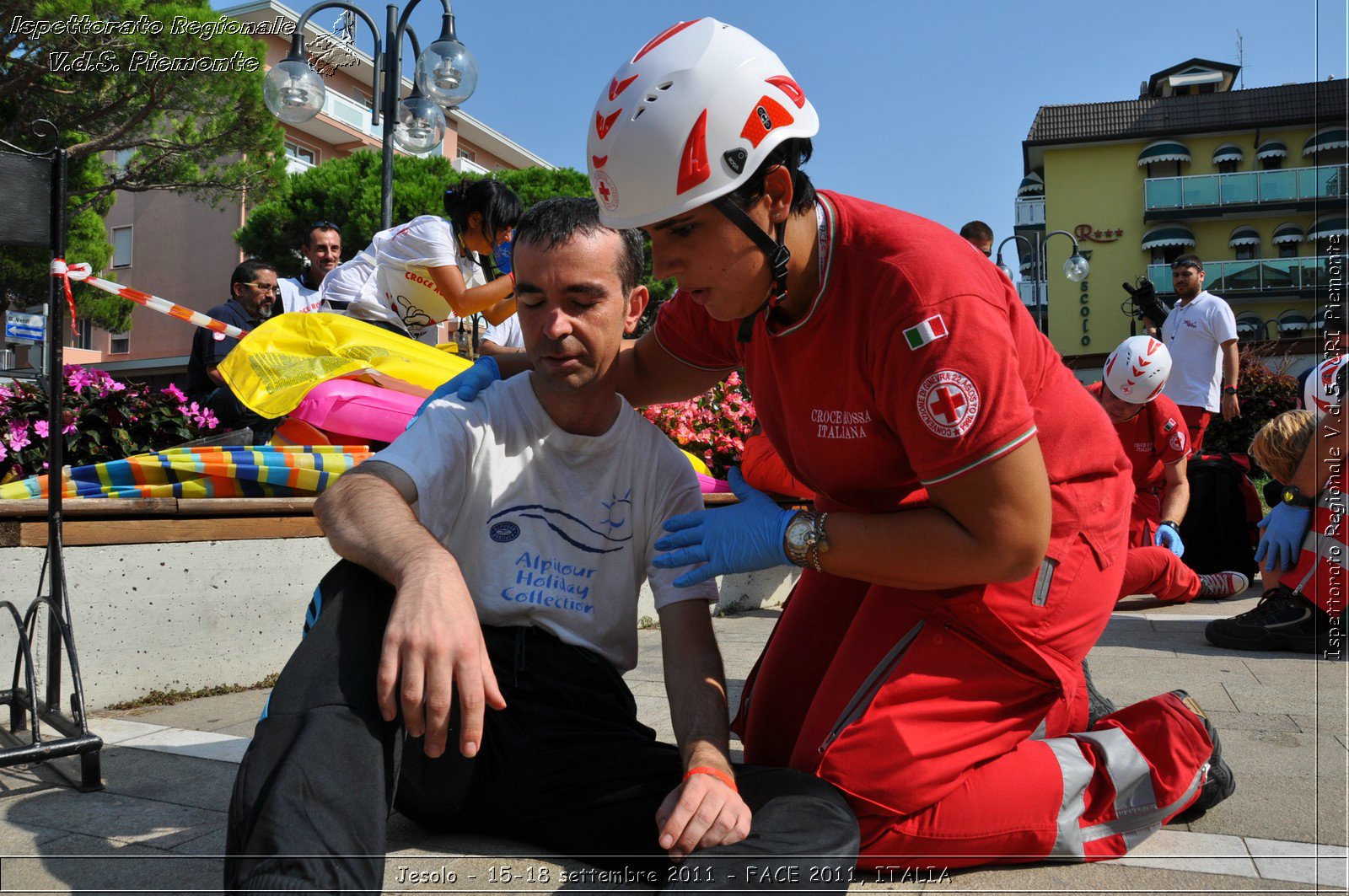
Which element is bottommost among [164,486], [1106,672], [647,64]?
[1106,672]

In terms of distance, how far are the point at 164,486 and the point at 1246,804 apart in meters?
3.81

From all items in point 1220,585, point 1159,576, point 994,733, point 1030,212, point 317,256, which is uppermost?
point 1030,212

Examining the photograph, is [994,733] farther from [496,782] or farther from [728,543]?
[496,782]

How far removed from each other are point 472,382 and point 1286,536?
4.50 m

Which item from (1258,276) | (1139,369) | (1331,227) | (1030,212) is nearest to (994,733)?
(1331,227)

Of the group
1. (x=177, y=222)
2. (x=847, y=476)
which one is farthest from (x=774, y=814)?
(x=177, y=222)

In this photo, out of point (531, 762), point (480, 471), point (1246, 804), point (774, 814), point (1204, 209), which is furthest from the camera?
point (1204, 209)

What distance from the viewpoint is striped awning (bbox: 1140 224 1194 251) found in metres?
44.7

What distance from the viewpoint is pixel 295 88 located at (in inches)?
338

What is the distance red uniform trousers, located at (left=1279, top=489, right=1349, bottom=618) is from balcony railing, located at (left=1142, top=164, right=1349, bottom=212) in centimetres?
4414

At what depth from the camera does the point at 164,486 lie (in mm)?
4078

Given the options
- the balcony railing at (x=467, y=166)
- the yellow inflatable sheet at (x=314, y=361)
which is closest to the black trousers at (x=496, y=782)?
the yellow inflatable sheet at (x=314, y=361)

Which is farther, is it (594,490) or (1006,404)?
(594,490)

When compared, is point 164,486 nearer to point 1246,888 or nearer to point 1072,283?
point 1246,888
